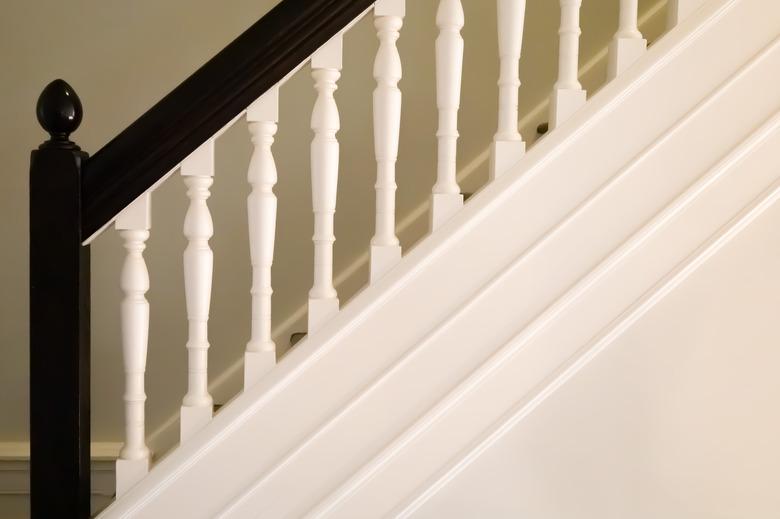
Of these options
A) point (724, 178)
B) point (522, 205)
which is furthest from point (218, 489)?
point (724, 178)

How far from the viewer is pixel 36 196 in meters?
1.12

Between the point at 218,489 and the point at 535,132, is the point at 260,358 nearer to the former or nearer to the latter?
the point at 218,489

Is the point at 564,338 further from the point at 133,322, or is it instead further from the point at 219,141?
the point at 219,141

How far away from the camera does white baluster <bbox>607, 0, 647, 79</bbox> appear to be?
4.17ft

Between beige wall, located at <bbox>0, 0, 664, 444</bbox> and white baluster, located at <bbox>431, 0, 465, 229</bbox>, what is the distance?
45.0 inches

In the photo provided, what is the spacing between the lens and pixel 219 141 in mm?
2346

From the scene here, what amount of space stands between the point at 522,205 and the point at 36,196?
81 centimetres

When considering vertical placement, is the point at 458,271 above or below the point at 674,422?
above

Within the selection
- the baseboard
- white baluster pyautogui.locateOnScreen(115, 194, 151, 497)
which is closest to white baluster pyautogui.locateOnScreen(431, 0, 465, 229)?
white baluster pyautogui.locateOnScreen(115, 194, 151, 497)

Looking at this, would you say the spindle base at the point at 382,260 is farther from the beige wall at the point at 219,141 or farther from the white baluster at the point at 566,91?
the beige wall at the point at 219,141

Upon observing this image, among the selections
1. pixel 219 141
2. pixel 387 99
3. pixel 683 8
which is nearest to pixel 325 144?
pixel 387 99

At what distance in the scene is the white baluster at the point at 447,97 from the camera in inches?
47.4

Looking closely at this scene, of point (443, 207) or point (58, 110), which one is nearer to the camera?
point (58, 110)

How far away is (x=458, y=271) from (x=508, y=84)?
34 centimetres
